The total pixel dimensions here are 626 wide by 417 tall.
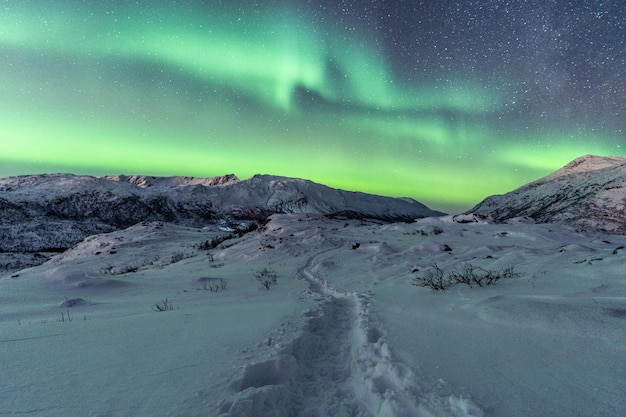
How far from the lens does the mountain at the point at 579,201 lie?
4553cm

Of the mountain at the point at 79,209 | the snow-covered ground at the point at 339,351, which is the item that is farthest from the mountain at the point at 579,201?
the mountain at the point at 79,209

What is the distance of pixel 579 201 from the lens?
64875 mm

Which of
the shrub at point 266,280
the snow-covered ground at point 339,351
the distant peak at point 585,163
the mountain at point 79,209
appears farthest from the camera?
the distant peak at point 585,163

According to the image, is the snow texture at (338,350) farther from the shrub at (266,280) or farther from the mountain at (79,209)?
the mountain at (79,209)

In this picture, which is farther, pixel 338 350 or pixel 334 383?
pixel 338 350

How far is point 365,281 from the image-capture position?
7.73m

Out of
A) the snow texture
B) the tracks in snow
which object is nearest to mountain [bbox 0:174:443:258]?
the snow texture

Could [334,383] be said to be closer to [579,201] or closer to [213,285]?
[213,285]

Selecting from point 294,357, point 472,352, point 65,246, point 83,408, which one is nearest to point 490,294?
point 472,352

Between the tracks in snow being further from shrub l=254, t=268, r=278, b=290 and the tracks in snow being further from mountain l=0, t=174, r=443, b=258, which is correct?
mountain l=0, t=174, r=443, b=258

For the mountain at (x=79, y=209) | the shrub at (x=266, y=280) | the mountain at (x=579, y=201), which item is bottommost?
the mountain at (x=79, y=209)

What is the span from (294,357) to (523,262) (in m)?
5.98

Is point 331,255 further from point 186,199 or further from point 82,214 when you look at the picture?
point 186,199

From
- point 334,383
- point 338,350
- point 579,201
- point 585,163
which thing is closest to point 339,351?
point 338,350
